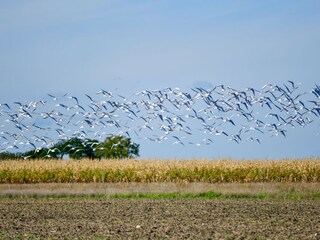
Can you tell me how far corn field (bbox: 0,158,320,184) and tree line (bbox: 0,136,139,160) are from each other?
14.8 meters

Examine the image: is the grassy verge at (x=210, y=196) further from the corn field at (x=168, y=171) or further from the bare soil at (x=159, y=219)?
the corn field at (x=168, y=171)

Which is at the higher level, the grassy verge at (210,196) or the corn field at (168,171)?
the corn field at (168,171)

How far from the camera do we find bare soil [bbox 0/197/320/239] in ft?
64.7

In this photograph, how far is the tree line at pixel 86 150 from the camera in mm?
59250

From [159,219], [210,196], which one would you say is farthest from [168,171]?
[159,219]

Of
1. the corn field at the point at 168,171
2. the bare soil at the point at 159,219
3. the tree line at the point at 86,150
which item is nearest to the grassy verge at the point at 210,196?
the bare soil at the point at 159,219

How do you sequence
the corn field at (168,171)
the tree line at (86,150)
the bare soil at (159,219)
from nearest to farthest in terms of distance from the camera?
the bare soil at (159,219) < the corn field at (168,171) < the tree line at (86,150)

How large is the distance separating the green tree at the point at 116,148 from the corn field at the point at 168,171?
17.0m

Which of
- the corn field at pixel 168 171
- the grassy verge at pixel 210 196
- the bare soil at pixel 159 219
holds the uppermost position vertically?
the corn field at pixel 168 171

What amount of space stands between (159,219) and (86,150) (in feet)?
127

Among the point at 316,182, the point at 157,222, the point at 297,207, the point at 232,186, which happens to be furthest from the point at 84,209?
the point at 316,182

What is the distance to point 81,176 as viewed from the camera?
139 ft

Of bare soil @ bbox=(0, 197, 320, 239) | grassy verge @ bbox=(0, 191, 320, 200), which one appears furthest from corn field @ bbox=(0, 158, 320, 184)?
bare soil @ bbox=(0, 197, 320, 239)

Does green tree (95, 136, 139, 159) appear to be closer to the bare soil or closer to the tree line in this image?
the tree line
